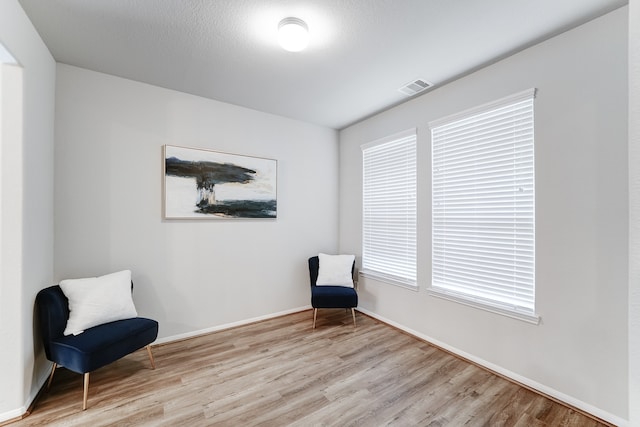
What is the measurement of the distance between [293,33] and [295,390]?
2.74m

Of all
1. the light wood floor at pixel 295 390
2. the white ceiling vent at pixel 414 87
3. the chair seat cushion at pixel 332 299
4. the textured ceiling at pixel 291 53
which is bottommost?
the light wood floor at pixel 295 390

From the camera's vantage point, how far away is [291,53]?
2387 millimetres

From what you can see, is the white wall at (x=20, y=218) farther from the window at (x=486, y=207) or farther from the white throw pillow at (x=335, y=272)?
the window at (x=486, y=207)

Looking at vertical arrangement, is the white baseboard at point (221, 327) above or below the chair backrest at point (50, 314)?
below

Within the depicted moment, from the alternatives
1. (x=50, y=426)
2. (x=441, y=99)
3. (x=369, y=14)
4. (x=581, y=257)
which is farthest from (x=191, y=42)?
(x=581, y=257)

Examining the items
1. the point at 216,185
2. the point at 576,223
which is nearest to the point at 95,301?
the point at 216,185

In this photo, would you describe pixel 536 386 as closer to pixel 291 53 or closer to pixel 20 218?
pixel 291 53

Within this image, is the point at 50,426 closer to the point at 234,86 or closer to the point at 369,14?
the point at 234,86

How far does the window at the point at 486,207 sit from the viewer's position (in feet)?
7.63

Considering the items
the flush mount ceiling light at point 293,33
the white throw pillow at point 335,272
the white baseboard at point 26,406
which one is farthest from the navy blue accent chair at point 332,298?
the flush mount ceiling light at point 293,33

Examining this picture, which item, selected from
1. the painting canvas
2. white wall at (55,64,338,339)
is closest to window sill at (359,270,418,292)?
white wall at (55,64,338,339)

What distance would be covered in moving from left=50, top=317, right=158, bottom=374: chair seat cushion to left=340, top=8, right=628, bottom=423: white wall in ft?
9.92

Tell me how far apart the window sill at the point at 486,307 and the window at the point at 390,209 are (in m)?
0.33

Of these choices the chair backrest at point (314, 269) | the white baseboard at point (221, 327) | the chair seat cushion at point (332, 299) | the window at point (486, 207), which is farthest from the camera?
the chair backrest at point (314, 269)
